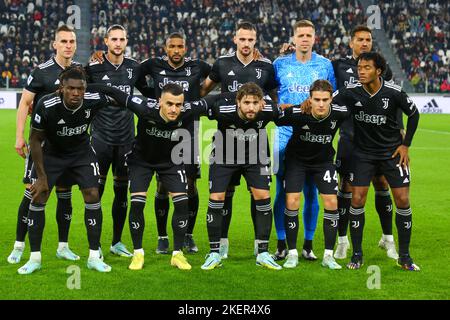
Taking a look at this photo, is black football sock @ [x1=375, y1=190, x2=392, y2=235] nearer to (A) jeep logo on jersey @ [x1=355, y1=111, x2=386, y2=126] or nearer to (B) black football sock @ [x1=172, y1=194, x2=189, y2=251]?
(A) jeep logo on jersey @ [x1=355, y1=111, x2=386, y2=126]

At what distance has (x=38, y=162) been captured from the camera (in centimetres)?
699

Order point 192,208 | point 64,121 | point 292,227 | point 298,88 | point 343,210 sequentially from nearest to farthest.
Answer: point 64,121 → point 292,227 → point 298,88 → point 343,210 → point 192,208

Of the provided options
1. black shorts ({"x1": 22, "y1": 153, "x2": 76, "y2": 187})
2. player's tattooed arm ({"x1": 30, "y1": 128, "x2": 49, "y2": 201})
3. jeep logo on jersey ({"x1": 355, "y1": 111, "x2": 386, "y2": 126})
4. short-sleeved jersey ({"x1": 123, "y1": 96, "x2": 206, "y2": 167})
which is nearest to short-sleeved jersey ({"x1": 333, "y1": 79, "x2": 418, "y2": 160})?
jeep logo on jersey ({"x1": 355, "y1": 111, "x2": 386, "y2": 126})

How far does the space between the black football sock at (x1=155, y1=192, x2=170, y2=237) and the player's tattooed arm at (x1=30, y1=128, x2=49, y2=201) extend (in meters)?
1.54

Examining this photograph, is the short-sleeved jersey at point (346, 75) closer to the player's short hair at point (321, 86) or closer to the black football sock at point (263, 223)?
the player's short hair at point (321, 86)

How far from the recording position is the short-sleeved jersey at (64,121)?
7020 mm

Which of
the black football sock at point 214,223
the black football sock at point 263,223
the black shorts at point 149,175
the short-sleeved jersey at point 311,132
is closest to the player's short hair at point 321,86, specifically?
the short-sleeved jersey at point 311,132

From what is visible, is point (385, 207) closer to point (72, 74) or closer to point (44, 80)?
point (72, 74)

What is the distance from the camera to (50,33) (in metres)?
35.2

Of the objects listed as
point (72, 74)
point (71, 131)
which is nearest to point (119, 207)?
point (71, 131)

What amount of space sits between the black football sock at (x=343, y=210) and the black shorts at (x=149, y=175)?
6.03ft

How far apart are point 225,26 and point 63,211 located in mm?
29499

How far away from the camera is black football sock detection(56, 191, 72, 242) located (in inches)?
307

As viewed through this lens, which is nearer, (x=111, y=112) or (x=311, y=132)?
(x=311, y=132)
